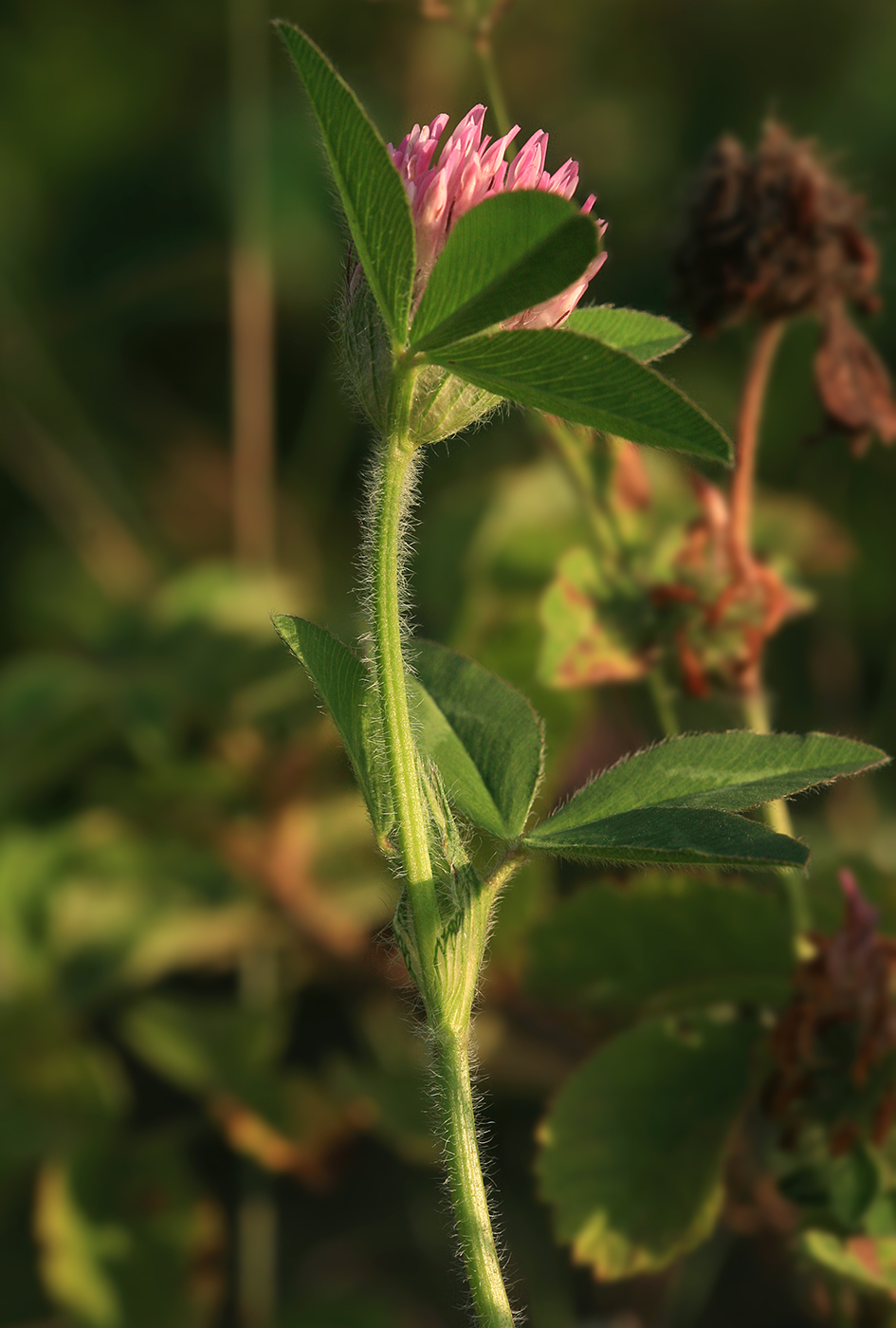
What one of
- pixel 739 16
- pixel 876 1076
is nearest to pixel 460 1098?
pixel 876 1076

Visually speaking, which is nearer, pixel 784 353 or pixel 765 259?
Result: pixel 765 259

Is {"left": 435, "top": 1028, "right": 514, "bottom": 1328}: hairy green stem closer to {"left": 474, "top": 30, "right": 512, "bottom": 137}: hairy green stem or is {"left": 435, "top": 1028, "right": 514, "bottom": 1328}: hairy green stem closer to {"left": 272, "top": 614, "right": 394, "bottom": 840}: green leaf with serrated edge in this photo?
{"left": 272, "top": 614, "right": 394, "bottom": 840}: green leaf with serrated edge

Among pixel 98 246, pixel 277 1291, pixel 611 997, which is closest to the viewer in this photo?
pixel 611 997

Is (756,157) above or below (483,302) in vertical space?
above

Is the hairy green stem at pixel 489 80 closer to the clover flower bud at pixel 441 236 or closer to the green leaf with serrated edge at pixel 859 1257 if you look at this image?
the clover flower bud at pixel 441 236

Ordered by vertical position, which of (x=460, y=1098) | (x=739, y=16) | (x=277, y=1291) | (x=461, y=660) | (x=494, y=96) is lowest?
(x=277, y=1291)

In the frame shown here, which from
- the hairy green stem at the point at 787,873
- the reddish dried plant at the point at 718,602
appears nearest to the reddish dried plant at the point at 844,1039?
the hairy green stem at the point at 787,873

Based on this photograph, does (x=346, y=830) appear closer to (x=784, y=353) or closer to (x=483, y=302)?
(x=784, y=353)
